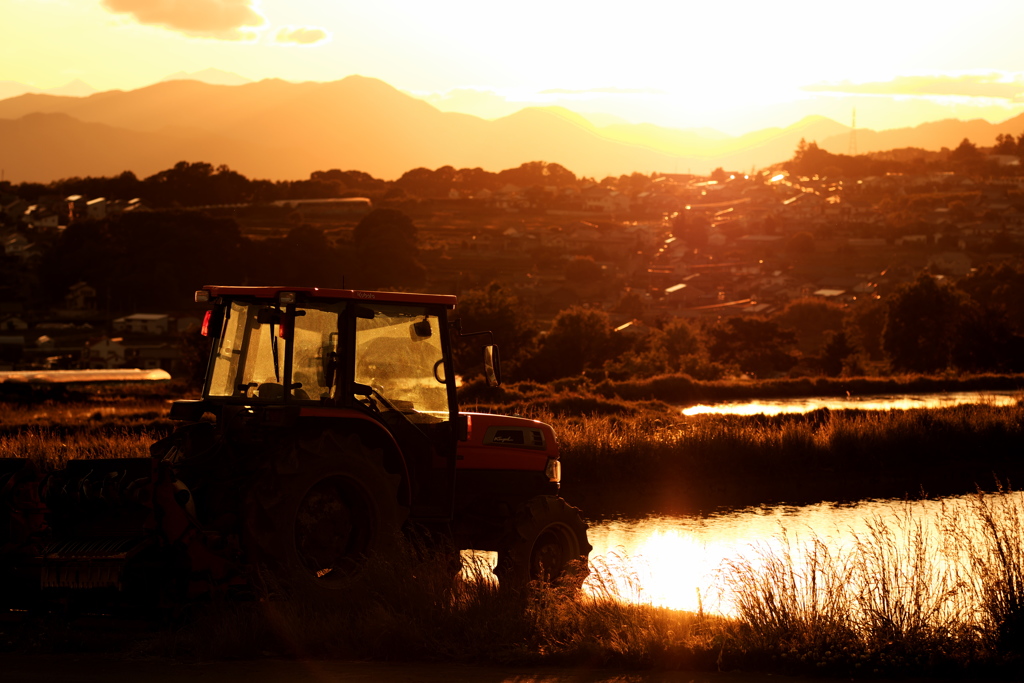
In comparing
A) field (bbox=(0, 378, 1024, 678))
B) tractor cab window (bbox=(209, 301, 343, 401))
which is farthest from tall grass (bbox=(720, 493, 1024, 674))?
tractor cab window (bbox=(209, 301, 343, 401))

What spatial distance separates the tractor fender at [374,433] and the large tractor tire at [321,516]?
0.15 metres

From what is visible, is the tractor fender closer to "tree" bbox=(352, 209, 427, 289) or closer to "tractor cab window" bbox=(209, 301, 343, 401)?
"tractor cab window" bbox=(209, 301, 343, 401)

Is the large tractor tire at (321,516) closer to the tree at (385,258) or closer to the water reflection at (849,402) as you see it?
the water reflection at (849,402)

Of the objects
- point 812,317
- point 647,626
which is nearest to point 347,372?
point 647,626

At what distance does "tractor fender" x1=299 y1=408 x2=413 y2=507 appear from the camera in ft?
26.0

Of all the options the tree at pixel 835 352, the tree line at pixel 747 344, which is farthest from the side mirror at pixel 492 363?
the tree at pixel 835 352

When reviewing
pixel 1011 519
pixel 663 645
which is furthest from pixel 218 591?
pixel 1011 519

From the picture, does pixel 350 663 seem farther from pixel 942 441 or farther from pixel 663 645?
pixel 942 441

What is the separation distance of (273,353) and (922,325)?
49.8m

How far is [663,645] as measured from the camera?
7.17 metres

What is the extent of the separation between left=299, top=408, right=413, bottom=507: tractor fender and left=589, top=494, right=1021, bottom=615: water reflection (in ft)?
8.82

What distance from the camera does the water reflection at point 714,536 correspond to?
1152cm

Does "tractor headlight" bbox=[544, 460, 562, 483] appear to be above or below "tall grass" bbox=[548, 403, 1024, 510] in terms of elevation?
above

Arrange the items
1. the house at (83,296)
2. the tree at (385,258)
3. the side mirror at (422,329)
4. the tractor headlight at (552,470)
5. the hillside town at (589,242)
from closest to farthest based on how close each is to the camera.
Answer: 1. the side mirror at (422,329)
2. the tractor headlight at (552,470)
3. the tree at (385,258)
4. the hillside town at (589,242)
5. the house at (83,296)
